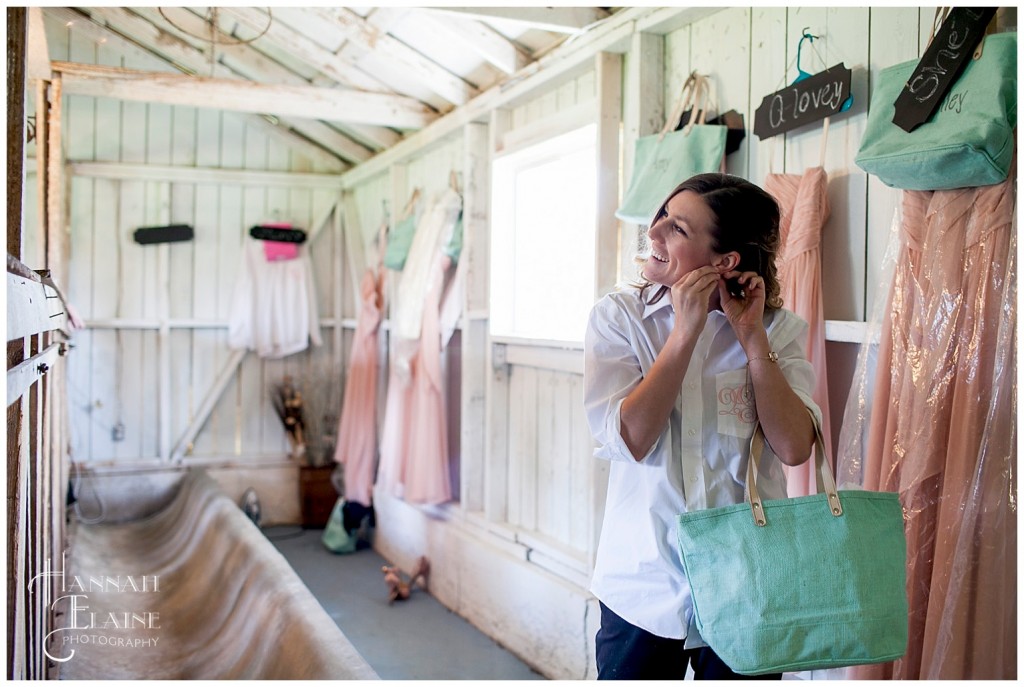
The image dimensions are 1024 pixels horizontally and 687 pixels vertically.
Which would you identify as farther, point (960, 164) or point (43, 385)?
point (43, 385)

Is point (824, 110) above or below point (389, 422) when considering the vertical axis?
above

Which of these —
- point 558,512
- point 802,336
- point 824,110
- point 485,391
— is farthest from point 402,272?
point 802,336

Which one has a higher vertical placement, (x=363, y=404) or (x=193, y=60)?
(x=193, y=60)

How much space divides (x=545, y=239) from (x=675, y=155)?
1.31 meters

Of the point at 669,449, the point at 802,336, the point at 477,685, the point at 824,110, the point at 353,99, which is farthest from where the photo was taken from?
the point at 353,99

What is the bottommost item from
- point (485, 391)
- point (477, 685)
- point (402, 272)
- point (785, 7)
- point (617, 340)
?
point (477, 685)

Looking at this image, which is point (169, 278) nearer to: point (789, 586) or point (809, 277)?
point (809, 277)

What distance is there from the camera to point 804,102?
2342 millimetres

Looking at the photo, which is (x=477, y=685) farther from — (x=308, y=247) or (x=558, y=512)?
(x=308, y=247)

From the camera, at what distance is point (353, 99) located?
4590 mm

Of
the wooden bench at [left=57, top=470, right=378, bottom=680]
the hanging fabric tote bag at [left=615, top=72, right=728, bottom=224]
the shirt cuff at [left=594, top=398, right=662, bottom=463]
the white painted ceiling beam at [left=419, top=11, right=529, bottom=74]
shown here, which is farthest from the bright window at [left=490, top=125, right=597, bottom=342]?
the shirt cuff at [left=594, top=398, right=662, bottom=463]

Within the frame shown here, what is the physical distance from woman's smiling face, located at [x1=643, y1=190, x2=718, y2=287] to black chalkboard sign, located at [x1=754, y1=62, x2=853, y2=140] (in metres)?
0.86

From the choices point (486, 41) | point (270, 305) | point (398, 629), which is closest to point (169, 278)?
point (270, 305)

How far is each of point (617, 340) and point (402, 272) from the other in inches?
148
